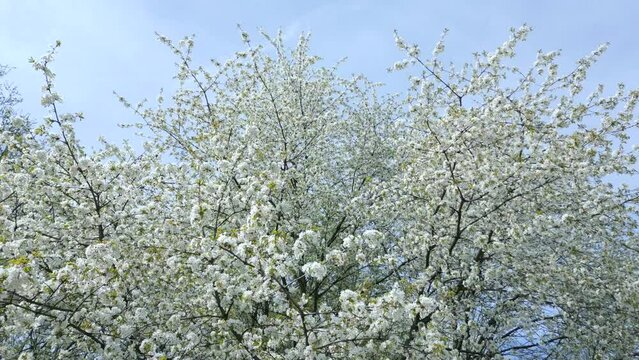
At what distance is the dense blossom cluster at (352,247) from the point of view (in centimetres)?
701

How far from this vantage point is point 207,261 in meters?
7.80

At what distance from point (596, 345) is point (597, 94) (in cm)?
471

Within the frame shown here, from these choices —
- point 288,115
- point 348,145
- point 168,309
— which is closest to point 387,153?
point 348,145

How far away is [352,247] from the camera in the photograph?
673 centimetres

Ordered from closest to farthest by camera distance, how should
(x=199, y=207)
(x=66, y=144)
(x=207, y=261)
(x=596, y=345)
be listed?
(x=199, y=207)
(x=207, y=261)
(x=66, y=144)
(x=596, y=345)

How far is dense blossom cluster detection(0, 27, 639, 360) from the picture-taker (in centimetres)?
701

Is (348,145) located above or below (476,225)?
above

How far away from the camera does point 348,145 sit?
1661cm

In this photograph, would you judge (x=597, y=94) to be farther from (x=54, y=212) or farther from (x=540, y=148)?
(x=54, y=212)

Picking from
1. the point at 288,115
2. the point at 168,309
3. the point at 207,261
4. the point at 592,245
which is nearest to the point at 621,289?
the point at 592,245

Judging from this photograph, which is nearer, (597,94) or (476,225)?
(476,225)

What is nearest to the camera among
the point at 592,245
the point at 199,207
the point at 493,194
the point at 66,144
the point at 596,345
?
the point at 199,207

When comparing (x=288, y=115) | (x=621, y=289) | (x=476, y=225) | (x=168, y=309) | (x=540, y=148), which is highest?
(x=288, y=115)

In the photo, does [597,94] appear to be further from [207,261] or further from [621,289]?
[207,261]
